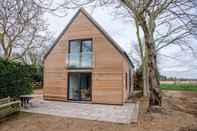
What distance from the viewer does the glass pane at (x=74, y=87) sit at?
43.2 feet

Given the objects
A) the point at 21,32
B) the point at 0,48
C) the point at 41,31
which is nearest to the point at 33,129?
the point at 21,32

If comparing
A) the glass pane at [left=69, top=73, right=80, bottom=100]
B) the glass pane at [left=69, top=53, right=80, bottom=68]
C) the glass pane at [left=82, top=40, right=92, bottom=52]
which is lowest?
the glass pane at [left=69, top=73, right=80, bottom=100]

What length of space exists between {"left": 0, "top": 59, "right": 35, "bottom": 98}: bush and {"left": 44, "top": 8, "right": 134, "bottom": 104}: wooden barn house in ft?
7.73

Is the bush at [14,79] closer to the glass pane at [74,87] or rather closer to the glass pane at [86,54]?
the glass pane at [74,87]

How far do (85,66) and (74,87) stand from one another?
78.7 inches

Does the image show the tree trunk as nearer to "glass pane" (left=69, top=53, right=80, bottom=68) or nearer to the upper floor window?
the upper floor window

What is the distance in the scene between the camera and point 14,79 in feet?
34.3

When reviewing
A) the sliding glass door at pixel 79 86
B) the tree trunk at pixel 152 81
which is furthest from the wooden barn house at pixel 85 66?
the tree trunk at pixel 152 81

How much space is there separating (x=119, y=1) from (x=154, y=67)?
405 centimetres

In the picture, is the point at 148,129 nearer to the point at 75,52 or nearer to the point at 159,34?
the point at 75,52

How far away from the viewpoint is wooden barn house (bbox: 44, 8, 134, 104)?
38.8 ft

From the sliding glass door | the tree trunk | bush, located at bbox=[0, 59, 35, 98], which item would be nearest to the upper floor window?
the sliding glass door

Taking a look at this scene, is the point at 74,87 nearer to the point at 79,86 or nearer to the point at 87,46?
Result: the point at 79,86

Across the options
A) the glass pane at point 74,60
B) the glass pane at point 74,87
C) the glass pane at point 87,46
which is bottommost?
the glass pane at point 74,87
